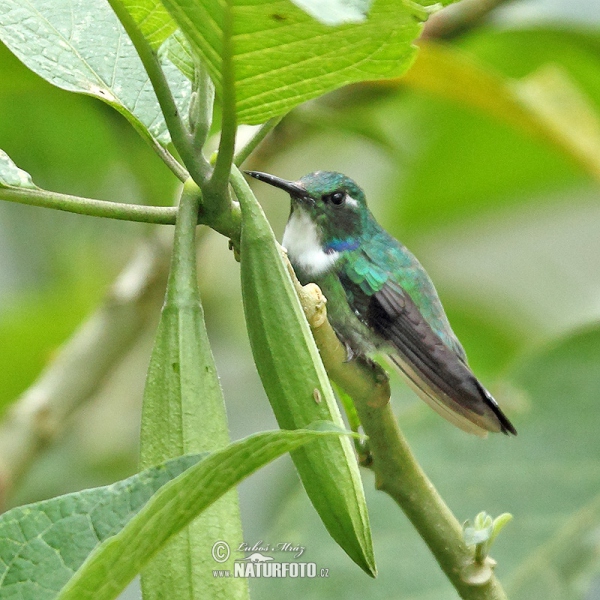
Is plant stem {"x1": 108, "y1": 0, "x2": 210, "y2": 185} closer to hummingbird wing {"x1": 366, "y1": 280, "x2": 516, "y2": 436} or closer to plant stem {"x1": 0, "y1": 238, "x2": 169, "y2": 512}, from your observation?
hummingbird wing {"x1": 366, "y1": 280, "x2": 516, "y2": 436}

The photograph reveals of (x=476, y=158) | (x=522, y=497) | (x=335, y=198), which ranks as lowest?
(x=522, y=497)

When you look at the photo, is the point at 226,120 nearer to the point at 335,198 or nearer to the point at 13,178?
the point at 13,178

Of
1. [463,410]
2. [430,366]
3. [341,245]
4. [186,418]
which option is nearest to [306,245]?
[341,245]

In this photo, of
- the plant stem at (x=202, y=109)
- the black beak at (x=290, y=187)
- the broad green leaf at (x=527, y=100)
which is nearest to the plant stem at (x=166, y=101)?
the plant stem at (x=202, y=109)

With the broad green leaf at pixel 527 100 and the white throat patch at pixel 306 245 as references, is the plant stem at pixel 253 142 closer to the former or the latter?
the white throat patch at pixel 306 245

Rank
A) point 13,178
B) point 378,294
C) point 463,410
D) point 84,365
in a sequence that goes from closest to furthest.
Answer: point 13,178 → point 463,410 → point 378,294 → point 84,365

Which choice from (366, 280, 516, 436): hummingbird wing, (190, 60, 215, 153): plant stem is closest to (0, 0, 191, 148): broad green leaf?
(190, 60, 215, 153): plant stem

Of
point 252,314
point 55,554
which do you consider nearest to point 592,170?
point 252,314

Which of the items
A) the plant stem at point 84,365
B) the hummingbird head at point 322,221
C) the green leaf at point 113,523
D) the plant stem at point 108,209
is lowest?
the green leaf at point 113,523
